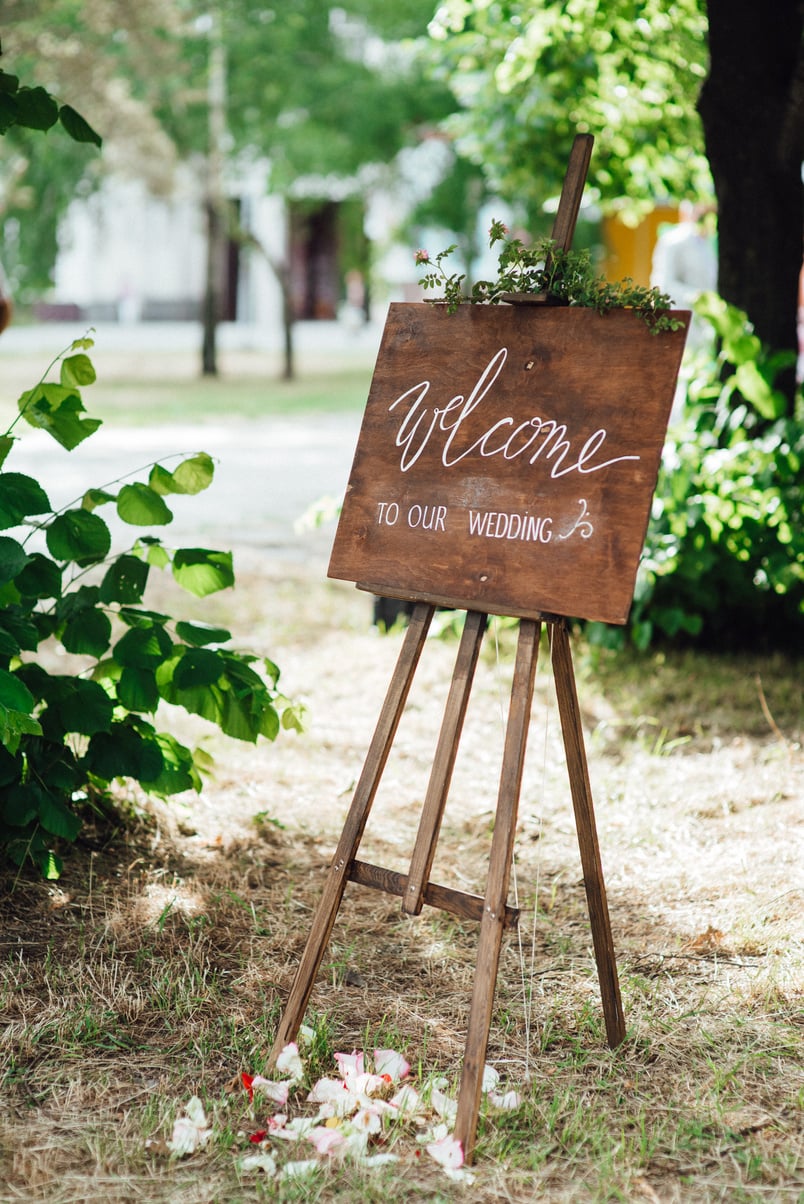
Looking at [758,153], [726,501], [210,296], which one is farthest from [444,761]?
[210,296]

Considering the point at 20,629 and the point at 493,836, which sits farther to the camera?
the point at 20,629

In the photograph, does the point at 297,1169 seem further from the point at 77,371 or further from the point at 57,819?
the point at 77,371

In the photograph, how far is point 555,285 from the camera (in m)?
2.24

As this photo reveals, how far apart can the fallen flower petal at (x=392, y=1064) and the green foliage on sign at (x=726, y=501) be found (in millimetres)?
2538

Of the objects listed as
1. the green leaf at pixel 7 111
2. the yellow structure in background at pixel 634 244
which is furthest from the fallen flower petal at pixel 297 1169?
the yellow structure in background at pixel 634 244

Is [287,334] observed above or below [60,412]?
below

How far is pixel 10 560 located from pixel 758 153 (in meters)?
3.43

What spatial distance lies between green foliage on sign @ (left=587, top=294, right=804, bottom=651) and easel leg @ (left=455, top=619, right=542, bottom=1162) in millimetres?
2407

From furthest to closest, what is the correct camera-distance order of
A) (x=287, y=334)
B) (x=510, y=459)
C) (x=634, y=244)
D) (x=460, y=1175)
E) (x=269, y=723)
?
(x=287, y=334), (x=634, y=244), (x=269, y=723), (x=510, y=459), (x=460, y=1175)

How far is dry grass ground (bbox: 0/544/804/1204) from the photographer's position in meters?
2.06

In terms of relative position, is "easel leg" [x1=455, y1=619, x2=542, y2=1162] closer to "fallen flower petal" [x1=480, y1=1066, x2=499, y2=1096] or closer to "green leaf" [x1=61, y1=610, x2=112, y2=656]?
"fallen flower petal" [x1=480, y1=1066, x2=499, y2=1096]

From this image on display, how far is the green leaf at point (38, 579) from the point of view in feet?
8.68

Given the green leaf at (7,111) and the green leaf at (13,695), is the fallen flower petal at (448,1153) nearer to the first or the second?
the green leaf at (13,695)

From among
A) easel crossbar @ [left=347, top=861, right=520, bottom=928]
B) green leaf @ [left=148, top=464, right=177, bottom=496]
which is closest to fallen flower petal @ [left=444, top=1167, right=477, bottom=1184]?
easel crossbar @ [left=347, top=861, right=520, bottom=928]
